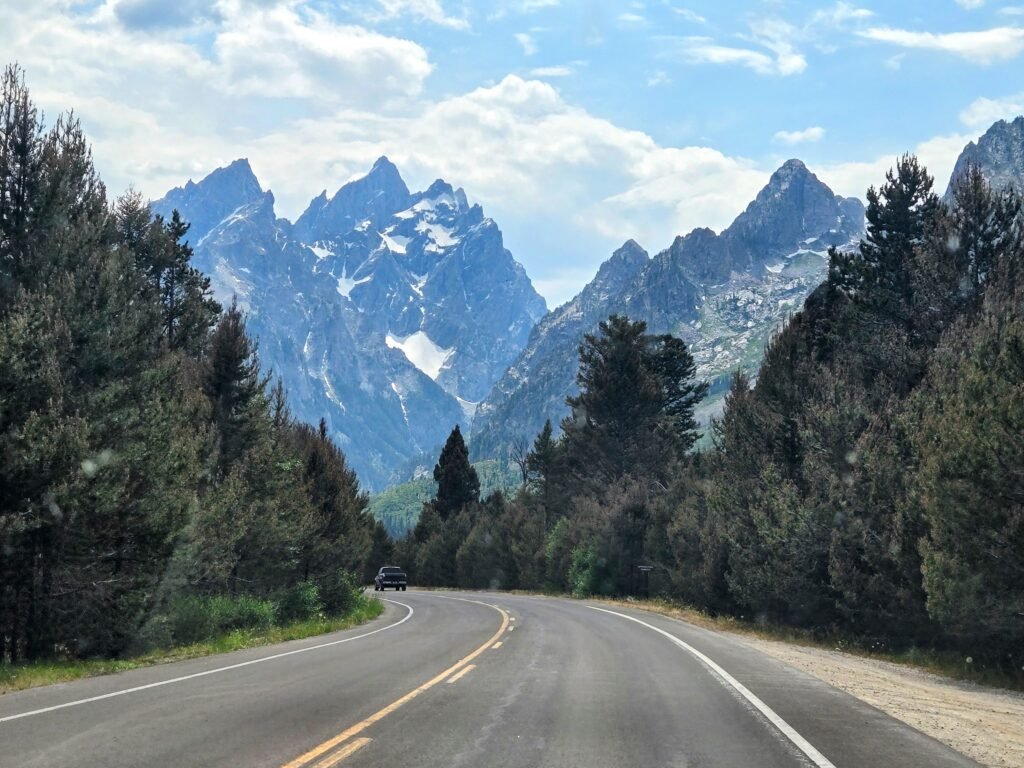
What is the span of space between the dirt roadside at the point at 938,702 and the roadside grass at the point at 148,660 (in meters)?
12.4

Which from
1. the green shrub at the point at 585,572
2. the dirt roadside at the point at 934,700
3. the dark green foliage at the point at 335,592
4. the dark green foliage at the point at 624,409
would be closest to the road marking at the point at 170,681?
the dirt roadside at the point at 934,700

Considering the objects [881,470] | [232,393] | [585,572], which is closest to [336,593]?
[232,393]

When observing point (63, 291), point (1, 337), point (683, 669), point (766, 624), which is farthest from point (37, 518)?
point (766, 624)

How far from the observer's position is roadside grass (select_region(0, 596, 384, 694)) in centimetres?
1453

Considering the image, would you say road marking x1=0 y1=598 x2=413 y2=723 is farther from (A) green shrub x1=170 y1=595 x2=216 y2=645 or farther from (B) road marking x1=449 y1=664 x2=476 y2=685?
(B) road marking x1=449 y1=664 x2=476 y2=685

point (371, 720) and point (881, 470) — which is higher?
point (881, 470)

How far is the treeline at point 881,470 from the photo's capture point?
17391mm

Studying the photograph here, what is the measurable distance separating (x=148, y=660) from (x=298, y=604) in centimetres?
1621

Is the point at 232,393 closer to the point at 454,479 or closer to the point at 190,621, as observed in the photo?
the point at 190,621

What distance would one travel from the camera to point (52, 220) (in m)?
18.6

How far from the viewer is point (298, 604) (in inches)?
1339

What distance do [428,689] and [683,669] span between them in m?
5.50

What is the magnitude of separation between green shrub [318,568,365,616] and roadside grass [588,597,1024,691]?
13580mm

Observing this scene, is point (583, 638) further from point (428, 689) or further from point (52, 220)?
point (52, 220)
